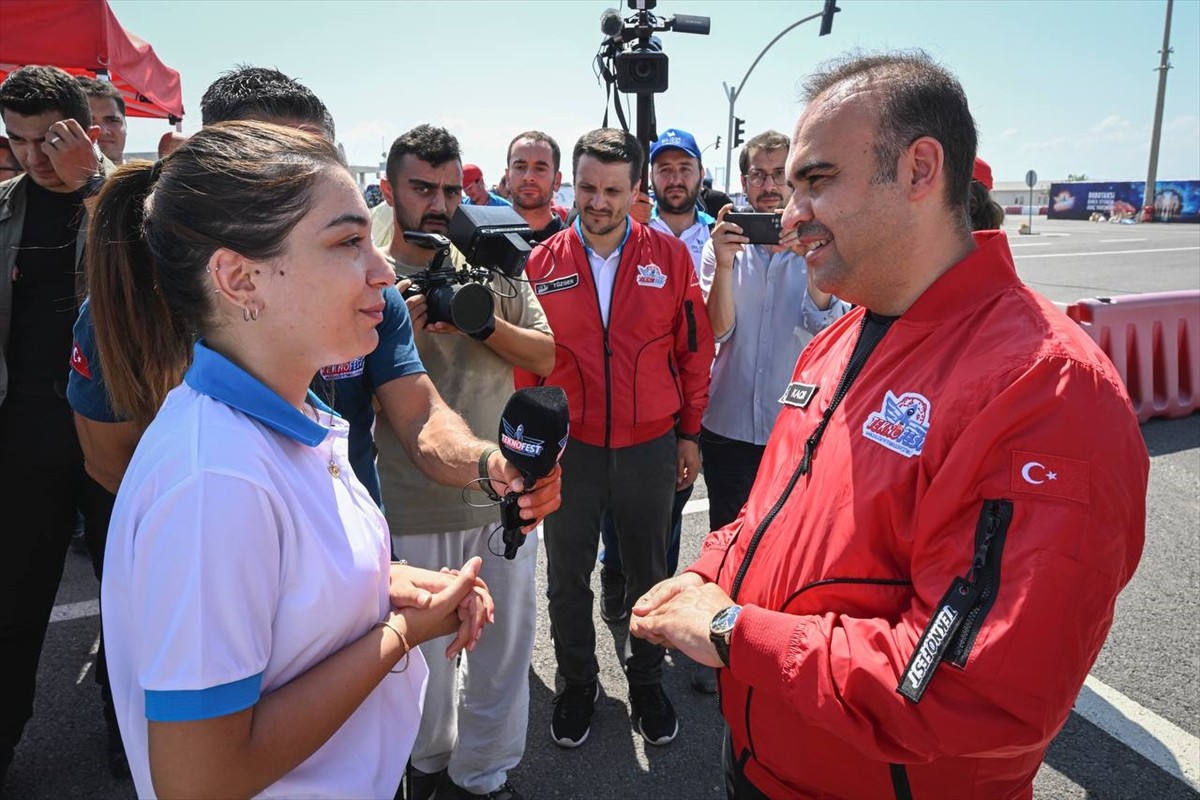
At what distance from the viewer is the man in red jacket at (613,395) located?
3.04 m

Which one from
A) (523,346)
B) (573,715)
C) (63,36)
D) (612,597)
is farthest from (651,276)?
(63,36)

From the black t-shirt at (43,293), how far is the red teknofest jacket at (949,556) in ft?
9.01

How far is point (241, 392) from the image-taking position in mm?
1222

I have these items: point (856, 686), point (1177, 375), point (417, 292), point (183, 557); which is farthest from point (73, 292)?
point (1177, 375)

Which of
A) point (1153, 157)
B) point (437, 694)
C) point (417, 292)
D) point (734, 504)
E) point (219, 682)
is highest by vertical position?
point (1153, 157)

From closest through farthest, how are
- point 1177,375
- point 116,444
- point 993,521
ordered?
point 993,521 → point 116,444 → point 1177,375

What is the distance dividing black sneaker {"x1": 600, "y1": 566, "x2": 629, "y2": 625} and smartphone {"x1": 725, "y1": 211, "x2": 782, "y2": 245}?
192cm

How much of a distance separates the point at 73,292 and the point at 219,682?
2.46 metres

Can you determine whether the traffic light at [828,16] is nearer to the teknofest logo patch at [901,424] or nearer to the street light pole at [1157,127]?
the teknofest logo patch at [901,424]

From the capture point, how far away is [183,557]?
1.04 metres

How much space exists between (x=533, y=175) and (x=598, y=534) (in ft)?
9.66

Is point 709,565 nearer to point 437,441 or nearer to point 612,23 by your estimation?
point 437,441

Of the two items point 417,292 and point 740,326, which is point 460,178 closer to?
point 417,292

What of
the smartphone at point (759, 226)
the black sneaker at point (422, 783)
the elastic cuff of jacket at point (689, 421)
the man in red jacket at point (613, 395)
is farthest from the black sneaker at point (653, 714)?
the smartphone at point (759, 226)
